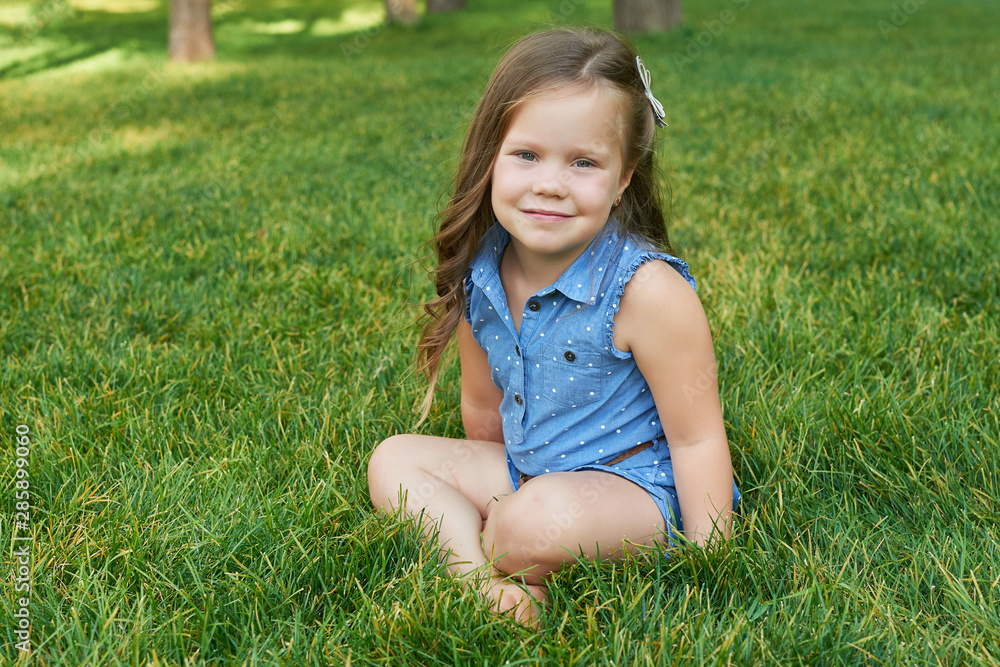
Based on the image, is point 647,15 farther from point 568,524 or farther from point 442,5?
point 568,524

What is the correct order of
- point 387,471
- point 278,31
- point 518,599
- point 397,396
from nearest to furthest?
1. point 518,599
2. point 387,471
3. point 397,396
4. point 278,31

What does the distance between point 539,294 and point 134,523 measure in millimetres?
916

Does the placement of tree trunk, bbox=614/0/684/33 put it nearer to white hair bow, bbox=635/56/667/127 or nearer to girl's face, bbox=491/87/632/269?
white hair bow, bbox=635/56/667/127

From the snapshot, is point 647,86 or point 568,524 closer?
point 568,524

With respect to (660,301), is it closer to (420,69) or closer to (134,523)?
(134,523)

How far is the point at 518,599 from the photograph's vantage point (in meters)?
1.57

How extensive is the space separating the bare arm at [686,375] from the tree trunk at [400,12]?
1500cm

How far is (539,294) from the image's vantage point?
5.57 ft

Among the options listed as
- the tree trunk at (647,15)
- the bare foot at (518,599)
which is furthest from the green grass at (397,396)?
the tree trunk at (647,15)

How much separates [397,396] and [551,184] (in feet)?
3.10

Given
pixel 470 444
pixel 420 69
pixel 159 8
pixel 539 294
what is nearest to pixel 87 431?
pixel 470 444

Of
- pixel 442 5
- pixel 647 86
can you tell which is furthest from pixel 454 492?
pixel 442 5

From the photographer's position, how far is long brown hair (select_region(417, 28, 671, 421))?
5.32 feet

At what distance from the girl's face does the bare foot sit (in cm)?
63
